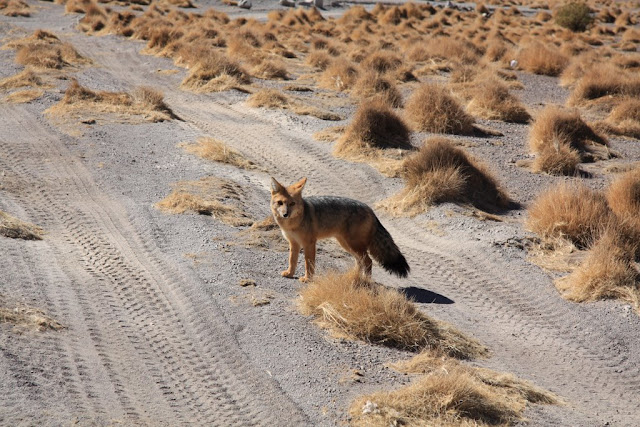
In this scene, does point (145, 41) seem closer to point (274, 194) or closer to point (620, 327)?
point (274, 194)

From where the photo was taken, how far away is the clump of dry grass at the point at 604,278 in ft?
28.5

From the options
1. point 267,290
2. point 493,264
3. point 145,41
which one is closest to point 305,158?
point 493,264

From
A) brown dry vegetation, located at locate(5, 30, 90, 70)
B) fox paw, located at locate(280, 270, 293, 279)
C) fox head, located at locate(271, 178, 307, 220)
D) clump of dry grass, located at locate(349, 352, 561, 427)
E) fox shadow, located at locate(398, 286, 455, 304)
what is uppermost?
fox head, located at locate(271, 178, 307, 220)

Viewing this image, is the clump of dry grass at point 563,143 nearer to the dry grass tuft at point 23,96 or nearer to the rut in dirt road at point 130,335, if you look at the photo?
the rut in dirt road at point 130,335

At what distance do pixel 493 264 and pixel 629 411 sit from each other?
3714 mm

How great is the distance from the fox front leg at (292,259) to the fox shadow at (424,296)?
4.26 ft

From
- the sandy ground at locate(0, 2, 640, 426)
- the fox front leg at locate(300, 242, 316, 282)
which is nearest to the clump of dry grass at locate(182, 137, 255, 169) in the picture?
the sandy ground at locate(0, 2, 640, 426)

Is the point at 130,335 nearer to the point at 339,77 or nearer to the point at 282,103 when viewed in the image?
the point at 282,103

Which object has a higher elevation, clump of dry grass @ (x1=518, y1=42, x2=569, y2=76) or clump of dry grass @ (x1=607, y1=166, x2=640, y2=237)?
clump of dry grass @ (x1=607, y1=166, x2=640, y2=237)

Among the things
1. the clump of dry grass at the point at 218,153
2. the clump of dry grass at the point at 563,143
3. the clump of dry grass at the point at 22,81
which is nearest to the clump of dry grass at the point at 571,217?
the clump of dry grass at the point at 563,143

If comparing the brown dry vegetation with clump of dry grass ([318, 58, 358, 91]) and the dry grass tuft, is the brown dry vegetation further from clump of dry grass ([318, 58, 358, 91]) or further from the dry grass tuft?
clump of dry grass ([318, 58, 358, 91])

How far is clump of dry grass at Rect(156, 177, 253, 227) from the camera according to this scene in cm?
1066

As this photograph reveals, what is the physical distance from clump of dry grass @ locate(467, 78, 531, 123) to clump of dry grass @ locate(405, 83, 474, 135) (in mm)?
1576

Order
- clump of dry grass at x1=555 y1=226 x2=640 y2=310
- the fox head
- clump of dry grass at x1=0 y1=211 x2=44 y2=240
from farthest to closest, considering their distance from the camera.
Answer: clump of dry grass at x1=0 y1=211 x2=44 y2=240 < clump of dry grass at x1=555 y1=226 x2=640 y2=310 < the fox head
